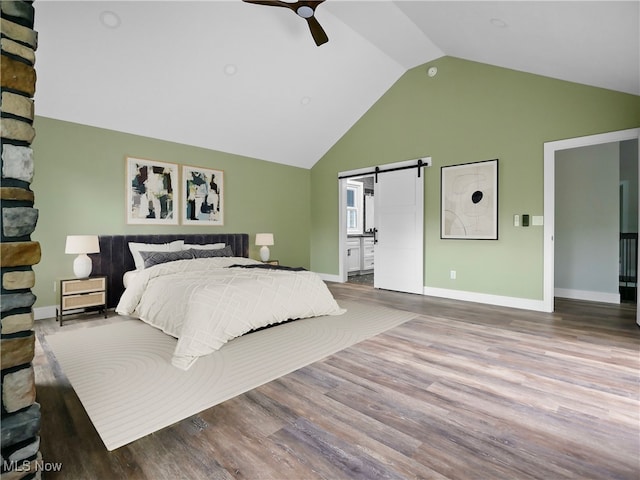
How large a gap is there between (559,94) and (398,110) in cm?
232

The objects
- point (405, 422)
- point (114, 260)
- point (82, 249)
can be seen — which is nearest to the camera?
point (405, 422)

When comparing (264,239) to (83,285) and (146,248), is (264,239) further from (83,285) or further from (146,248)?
(83,285)

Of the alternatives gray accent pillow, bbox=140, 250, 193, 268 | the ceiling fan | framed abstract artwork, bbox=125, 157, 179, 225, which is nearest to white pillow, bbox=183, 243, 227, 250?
gray accent pillow, bbox=140, 250, 193, 268

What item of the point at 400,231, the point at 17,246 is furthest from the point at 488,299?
the point at 17,246

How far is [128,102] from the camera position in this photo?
424 centimetres

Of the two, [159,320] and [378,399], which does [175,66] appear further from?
[378,399]

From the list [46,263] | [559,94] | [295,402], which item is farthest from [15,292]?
[559,94]

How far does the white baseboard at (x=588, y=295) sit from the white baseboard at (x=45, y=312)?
7.11 m

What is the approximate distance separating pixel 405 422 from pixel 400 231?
13.5 feet

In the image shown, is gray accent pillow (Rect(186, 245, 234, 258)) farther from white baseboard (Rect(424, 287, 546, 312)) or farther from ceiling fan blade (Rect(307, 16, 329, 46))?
white baseboard (Rect(424, 287, 546, 312))

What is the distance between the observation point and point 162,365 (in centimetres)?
256

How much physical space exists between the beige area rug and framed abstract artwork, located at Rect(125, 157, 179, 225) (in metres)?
1.68

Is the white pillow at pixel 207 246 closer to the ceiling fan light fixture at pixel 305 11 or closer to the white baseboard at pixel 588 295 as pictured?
the ceiling fan light fixture at pixel 305 11

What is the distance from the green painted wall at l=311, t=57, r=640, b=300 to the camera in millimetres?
4070
